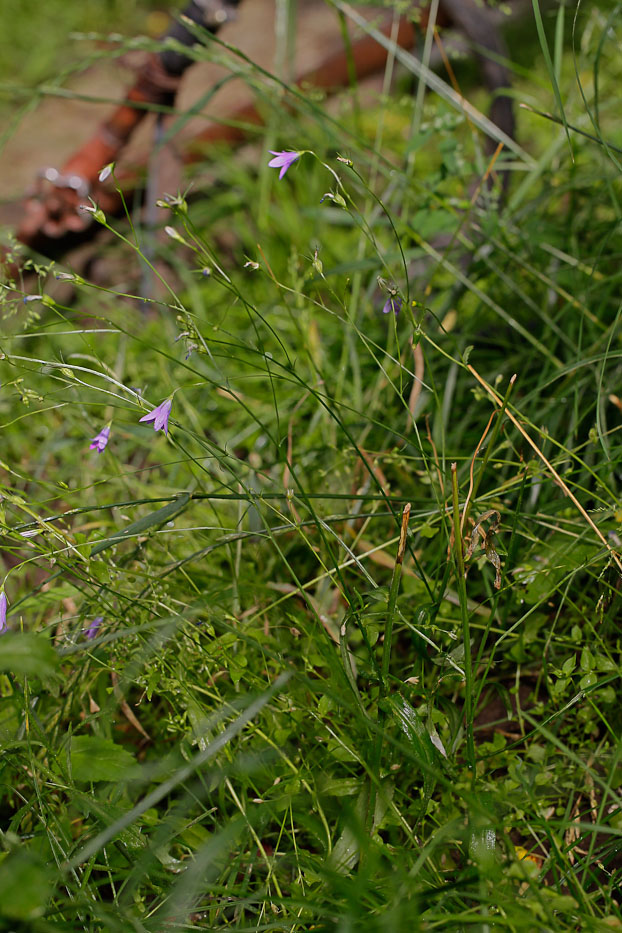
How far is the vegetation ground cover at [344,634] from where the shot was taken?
743 millimetres

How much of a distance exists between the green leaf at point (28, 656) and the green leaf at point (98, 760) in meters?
0.31

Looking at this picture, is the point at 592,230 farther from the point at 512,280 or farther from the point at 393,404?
the point at 393,404

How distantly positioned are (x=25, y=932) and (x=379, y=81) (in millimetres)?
3309

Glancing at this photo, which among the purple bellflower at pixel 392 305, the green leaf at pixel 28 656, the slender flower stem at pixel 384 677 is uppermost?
the purple bellflower at pixel 392 305

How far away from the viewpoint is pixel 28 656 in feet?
1.94

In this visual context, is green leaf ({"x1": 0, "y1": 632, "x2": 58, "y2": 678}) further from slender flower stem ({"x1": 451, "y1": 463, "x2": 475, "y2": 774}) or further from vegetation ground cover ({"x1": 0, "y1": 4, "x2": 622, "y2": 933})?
slender flower stem ({"x1": 451, "y1": 463, "x2": 475, "y2": 774})

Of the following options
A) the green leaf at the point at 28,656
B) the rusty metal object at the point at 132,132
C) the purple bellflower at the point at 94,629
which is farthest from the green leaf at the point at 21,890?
the rusty metal object at the point at 132,132

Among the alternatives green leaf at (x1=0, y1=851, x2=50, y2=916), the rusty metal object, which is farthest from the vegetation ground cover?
the rusty metal object

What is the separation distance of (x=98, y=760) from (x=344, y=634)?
0.34 m

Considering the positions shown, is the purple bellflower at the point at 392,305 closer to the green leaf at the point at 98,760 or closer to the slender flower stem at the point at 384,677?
the slender flower stem at the point at 384,677

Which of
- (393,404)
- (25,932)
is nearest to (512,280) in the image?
(393,404)

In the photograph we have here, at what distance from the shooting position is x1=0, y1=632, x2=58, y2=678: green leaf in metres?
0.58

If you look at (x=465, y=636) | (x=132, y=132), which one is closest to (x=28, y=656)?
(x=465, y=636)

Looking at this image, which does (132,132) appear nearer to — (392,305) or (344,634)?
(392,305)
